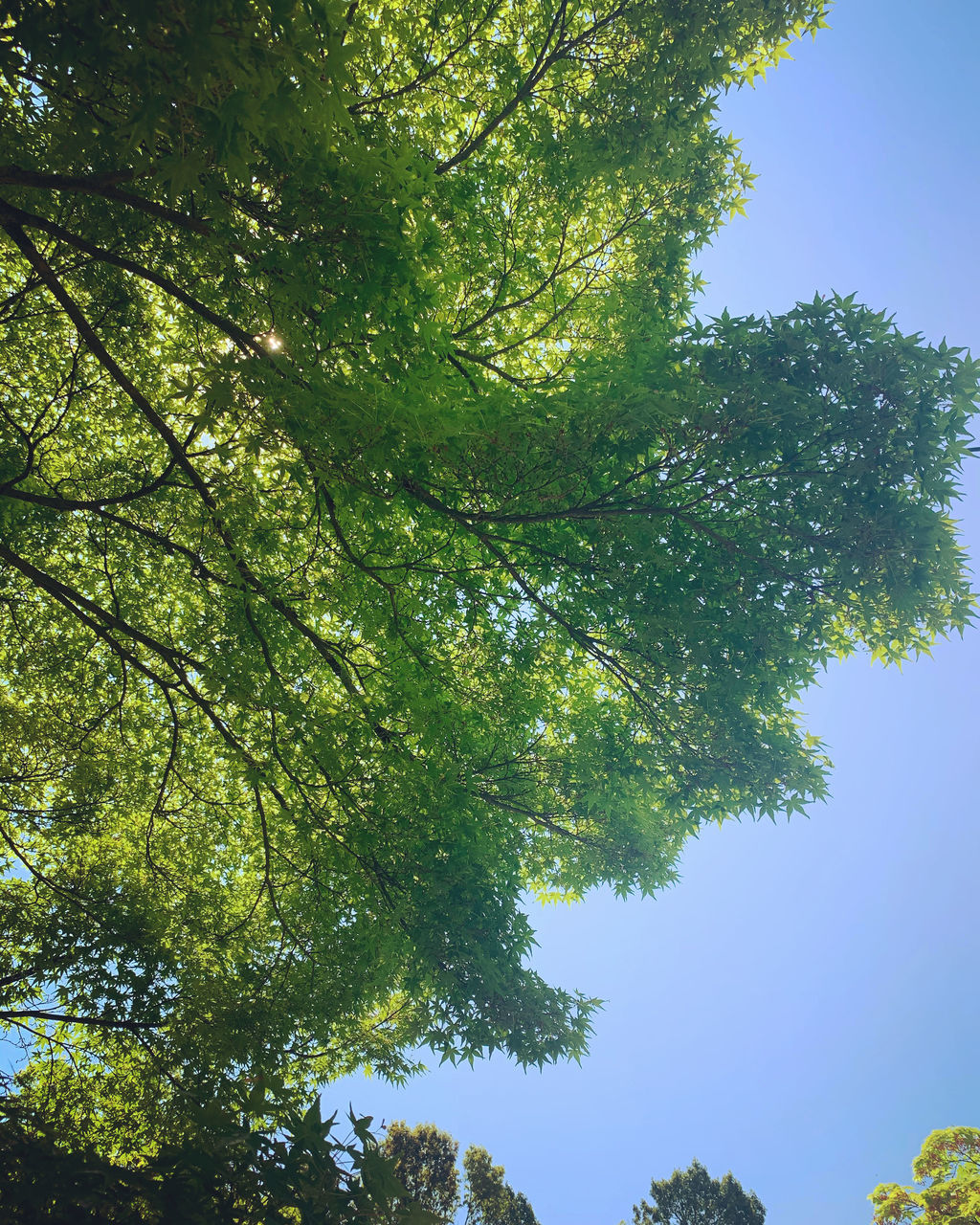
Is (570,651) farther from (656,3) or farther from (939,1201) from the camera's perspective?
(939,1201)

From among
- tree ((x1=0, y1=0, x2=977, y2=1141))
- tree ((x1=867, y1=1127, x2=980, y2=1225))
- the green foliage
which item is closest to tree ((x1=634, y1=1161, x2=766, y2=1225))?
tree ((x1=867, y1=1127, x2=980, y2=1225))

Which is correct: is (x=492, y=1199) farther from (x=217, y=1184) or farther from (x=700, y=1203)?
(x=217, y=1184)

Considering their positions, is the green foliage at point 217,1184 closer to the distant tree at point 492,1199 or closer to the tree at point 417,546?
the tree at point 417,546

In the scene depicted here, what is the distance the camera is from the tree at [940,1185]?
454 inches

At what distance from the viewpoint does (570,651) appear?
8.43 metres

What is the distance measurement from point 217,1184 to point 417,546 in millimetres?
4702

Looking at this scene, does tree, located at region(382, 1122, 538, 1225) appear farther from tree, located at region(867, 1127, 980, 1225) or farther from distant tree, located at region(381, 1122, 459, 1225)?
tree, located at region(867, 1127, 980, 1225)

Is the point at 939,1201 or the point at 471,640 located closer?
the point at 471,640

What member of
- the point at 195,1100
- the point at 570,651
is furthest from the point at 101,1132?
the point at 570,651

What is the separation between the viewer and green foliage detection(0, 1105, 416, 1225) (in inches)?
78.7

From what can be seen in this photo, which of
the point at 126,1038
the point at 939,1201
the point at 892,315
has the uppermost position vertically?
the point at 892,315

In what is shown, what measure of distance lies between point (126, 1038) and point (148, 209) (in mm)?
6823

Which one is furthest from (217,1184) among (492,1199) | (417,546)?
(492,1199)

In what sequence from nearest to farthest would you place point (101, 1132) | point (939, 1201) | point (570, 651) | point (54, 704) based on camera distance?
point (101, 1132)
point (54, 704)
point (570, 651)
point (939, 1201)
